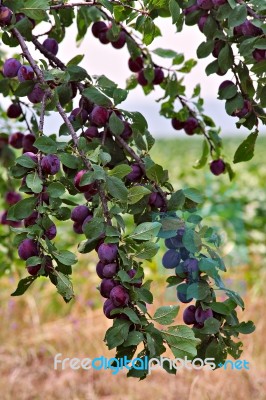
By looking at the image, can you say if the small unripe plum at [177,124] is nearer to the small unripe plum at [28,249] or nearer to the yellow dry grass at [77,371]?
the small unripe plum at [28,249]

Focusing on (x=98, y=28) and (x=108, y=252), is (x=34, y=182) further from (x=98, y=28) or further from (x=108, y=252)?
(x=98, y=28)

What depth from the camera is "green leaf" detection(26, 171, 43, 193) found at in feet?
2.89

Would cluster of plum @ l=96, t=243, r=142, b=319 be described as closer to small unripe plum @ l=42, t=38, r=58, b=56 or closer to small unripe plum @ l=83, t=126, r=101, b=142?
small unripe plum @ l=83, t=126, r=101, b=142

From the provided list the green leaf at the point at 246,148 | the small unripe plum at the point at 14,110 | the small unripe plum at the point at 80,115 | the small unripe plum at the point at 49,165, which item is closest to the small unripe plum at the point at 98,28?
the small unripe plum at the point at 14,110

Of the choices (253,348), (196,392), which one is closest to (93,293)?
(253,348)

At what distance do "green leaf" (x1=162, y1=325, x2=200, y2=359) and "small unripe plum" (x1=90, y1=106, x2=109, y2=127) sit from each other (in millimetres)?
372

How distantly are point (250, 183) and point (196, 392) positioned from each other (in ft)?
16.1

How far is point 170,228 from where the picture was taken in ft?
3.20

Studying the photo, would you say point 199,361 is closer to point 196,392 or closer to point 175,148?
point 196,392

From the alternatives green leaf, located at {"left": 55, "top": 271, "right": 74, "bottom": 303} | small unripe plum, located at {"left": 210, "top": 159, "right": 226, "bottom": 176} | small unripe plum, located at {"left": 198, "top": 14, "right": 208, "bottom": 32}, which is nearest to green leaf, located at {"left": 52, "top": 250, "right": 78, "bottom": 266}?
green leaf, located at {"left": 55, "top": 271, "right": 74, "bottom": 303}

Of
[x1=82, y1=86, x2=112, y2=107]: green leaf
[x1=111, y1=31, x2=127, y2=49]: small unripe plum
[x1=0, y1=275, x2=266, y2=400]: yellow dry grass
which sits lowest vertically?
[x1=0, y1=275, x2=266, y2=400]: yellow dry grass

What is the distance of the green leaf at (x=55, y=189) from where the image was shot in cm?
90

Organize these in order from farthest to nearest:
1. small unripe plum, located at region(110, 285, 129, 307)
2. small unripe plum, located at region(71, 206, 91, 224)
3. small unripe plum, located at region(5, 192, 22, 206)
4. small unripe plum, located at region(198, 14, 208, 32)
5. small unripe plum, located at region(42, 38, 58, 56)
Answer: small unripe plum, located at region(5, 192, 22, 206) < small unripe plum, located at region(42, 38, 58, 56) < small unripe plum, located at region(198, 14, 208, 32) < small unripe plum, located at region(71, 206, 91, 224) < small unripe plum, located at region(110, 285, 129, 307)

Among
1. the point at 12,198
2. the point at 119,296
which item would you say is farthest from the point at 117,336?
the point at 12,198
